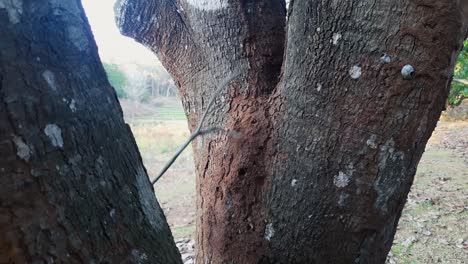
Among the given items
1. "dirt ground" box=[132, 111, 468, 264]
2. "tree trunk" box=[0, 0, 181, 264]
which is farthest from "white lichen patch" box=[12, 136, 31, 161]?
"dirt ground" box=[132, 111, 468, 264]

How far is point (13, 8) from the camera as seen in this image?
55 cm

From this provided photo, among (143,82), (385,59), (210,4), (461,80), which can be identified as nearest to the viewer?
(385,59)

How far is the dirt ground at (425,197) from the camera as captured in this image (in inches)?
127

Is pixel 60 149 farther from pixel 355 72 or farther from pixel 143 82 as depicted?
pixel 143 82

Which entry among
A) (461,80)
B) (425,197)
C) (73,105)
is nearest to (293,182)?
(73,105)

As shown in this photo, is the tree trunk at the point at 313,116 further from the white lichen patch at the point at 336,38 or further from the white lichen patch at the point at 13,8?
the white lichen patch at the point at 13,8

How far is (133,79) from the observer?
8523mm

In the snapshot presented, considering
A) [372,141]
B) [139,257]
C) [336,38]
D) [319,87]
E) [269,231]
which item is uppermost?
[336,38]

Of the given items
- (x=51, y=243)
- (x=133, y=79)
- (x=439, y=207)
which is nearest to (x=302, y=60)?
(x=51, y=243)

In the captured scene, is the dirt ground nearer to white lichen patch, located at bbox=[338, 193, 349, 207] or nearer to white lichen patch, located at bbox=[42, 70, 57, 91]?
white lichen patch, located at bbox=[338, 193, 349, 207]

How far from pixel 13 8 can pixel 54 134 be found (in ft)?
0.55

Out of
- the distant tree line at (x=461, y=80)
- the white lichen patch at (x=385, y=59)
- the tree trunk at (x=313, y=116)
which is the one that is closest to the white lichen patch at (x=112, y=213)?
the tree trunk at (x=313, y=116)

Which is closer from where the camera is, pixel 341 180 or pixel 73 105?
pixel 73 105

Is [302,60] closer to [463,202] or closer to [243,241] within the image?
[243,241]
